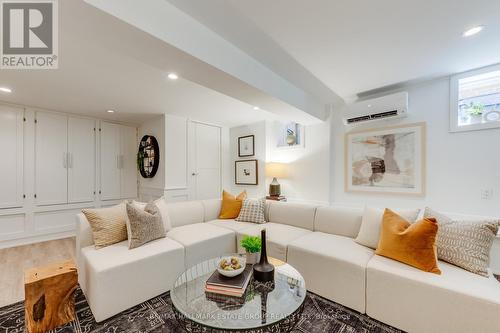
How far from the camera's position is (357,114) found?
3234mm

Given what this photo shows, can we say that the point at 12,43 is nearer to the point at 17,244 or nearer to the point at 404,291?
the point at 17,244

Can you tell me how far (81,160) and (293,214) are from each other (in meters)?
4.07

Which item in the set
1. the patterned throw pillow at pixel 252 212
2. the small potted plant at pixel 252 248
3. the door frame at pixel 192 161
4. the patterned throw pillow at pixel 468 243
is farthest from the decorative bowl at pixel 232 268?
the door frame at pixel 192 161

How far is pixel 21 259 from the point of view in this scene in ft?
9.71

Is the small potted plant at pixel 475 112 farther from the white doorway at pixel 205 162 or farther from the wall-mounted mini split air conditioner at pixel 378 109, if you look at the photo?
the white doorway at pixel 205 162

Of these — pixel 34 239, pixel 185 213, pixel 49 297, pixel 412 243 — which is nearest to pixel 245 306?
pixel 412 243

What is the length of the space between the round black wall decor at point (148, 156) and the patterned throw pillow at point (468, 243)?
167 inches

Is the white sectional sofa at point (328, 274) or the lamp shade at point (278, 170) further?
the lamp shade at point (278, 170)

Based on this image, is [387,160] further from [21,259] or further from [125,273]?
[21,259]

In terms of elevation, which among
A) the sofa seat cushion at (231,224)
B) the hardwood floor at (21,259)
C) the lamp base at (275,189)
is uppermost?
Answer: the lamp base at (275,189)

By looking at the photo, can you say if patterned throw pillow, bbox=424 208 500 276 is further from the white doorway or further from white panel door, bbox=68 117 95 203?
white panel door, bbox=68 117 95 203

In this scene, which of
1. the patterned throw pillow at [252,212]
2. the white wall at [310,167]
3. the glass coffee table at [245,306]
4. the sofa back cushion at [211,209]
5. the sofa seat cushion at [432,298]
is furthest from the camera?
the white wall at [310,167]

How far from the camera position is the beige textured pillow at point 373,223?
2086mm

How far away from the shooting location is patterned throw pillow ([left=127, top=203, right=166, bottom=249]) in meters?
2.13
